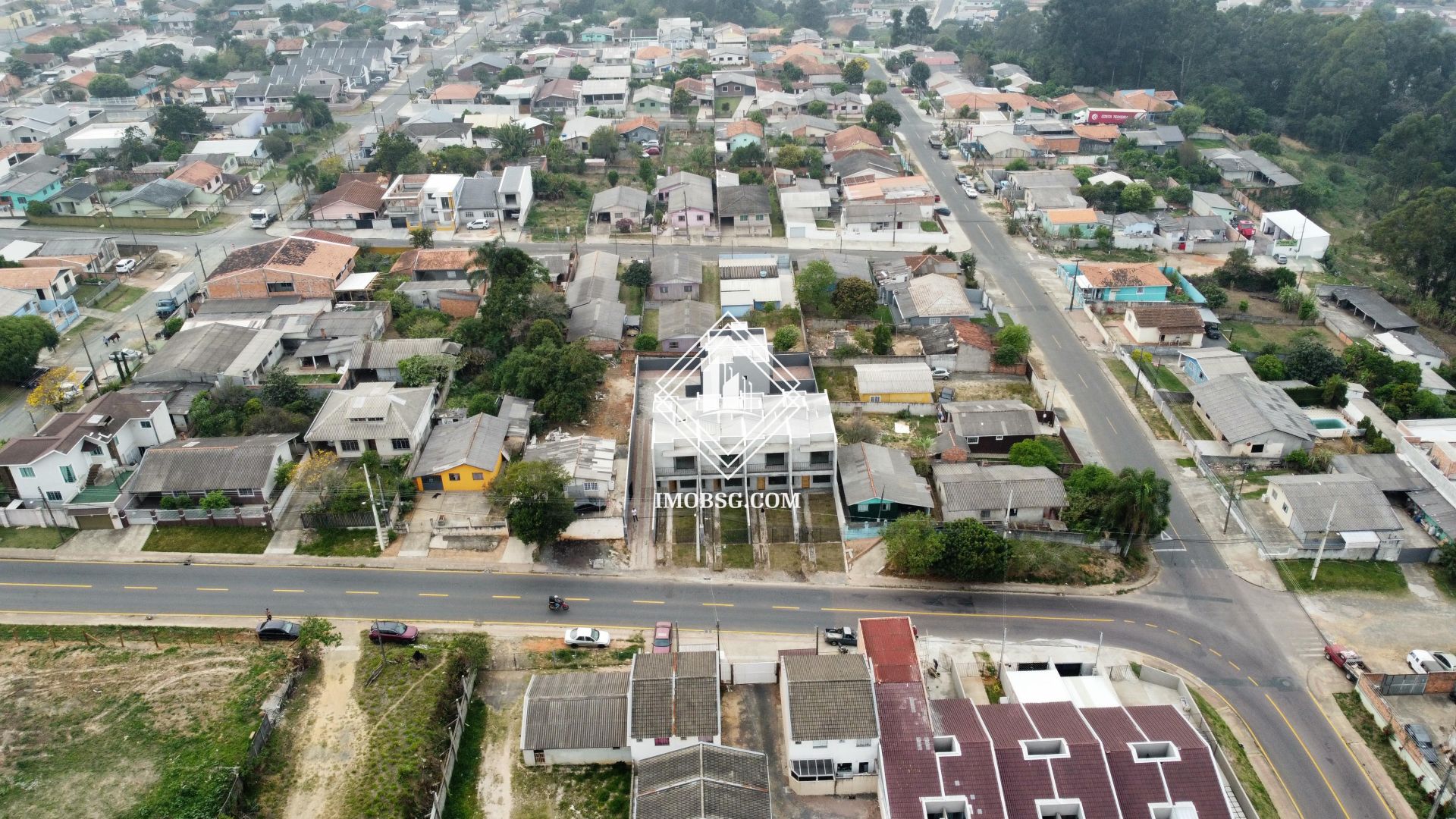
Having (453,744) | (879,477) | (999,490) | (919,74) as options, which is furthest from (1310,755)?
(919,74)

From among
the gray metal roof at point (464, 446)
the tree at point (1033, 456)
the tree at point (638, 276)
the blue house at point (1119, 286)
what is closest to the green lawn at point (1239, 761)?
the tree at point (1033, 456)

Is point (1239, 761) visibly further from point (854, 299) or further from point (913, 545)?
point (854, 299)

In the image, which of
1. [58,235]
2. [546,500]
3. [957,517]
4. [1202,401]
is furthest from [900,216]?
[58,235]

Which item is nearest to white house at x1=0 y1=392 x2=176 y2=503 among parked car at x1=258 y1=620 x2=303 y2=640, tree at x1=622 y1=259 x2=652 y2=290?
parked car at x1=258 y1=620 x2=303 y2=640

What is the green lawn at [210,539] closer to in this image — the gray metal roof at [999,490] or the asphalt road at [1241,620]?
the gray metal roof at [999,490]

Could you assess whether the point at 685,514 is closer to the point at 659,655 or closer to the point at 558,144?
the point at 659,655

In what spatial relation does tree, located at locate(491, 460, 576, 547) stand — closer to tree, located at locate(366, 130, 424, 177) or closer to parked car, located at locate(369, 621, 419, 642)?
parked car, located at locate(369, 621, 419, 642)
